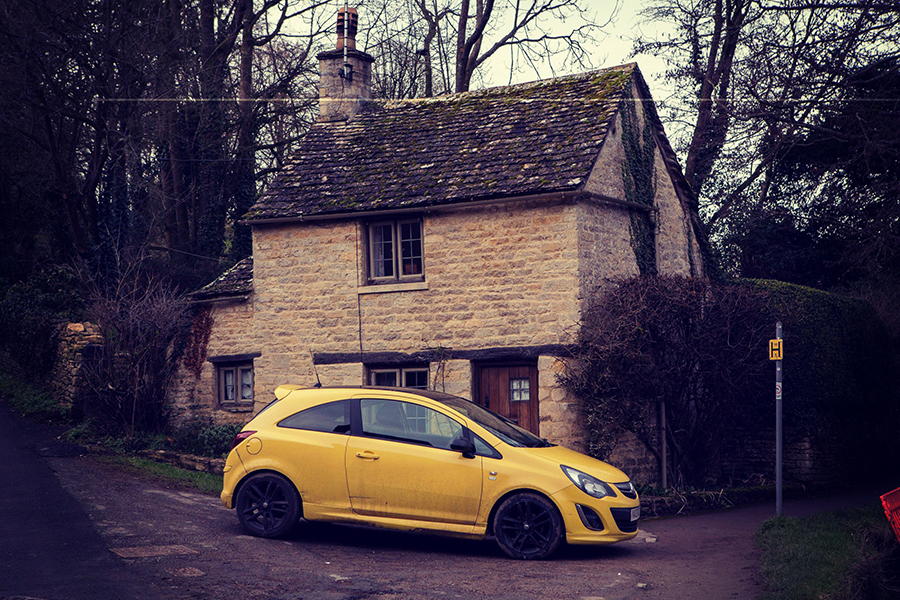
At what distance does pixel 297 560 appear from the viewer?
9375 millimetres

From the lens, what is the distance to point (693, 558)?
1019cm

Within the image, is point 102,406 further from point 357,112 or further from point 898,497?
point 898,497

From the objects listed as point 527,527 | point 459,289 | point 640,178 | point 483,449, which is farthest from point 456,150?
point 527,527

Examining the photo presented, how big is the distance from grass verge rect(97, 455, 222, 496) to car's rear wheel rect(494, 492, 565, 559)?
19.9 feet

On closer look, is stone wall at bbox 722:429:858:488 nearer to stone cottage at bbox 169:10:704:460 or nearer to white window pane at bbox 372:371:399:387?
stone cottage at bbox 169:10:704:460

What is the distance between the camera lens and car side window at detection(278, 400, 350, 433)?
1048 cm

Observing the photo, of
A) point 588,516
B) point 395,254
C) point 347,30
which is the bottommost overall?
point 588,516

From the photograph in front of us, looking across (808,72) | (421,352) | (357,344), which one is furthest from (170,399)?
(808,72)

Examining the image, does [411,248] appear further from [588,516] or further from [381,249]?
[588,516]

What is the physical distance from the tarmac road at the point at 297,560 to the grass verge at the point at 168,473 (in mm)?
1182

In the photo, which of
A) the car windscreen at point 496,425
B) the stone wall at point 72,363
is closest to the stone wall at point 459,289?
the car windscreen at point 496,425

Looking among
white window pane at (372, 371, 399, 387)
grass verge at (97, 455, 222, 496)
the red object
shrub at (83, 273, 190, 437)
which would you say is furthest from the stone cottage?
the red object

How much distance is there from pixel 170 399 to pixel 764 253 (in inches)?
664

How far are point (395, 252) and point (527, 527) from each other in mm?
7802
